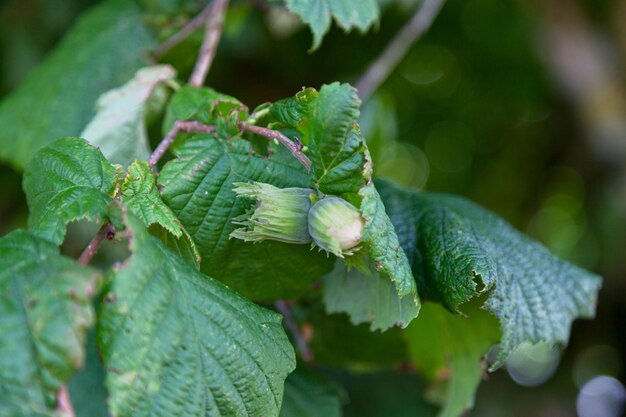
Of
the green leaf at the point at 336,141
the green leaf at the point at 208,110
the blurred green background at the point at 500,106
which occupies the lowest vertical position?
the blurred green background at the point at 500,106

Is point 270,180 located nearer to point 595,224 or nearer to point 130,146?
point 130,146

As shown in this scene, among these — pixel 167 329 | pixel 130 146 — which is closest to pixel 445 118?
pixel 130 146

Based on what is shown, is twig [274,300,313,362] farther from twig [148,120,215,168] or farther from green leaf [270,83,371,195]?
green leaf [270,83,371,195]

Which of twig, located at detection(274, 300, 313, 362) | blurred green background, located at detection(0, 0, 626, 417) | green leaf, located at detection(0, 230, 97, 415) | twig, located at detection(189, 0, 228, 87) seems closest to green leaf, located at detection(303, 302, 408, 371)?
twig, located at detection(274, 300, 313, 362)

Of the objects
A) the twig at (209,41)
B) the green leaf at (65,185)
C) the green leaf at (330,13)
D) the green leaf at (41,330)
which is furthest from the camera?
the twig at (209,41)

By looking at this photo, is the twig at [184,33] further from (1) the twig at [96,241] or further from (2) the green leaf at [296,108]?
(1) the twig at [96,241]

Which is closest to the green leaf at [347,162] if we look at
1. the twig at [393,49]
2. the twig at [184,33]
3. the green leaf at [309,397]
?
the green leaf at [309,397]

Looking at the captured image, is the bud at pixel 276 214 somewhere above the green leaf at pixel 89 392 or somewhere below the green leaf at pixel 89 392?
above
